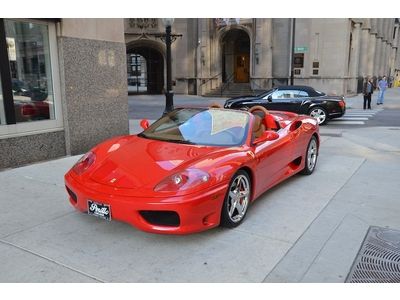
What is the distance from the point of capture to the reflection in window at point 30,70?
6867mm

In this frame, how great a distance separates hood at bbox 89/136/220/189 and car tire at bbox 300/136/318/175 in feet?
7.95

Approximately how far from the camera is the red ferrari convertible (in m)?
3.59

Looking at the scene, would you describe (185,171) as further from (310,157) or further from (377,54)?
(377,54)

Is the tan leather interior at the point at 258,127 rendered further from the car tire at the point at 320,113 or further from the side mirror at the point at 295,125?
the car tire at the point at 320,113

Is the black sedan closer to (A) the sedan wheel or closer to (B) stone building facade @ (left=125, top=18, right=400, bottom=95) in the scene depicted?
(A) the sedan wheel

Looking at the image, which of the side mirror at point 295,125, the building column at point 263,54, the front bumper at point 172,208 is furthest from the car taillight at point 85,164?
the building column at point 263,54

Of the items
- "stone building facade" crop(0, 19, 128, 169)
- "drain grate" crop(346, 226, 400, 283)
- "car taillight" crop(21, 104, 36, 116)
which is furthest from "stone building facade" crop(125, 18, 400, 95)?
"drain grate" crop(346, 226, 400, 283)

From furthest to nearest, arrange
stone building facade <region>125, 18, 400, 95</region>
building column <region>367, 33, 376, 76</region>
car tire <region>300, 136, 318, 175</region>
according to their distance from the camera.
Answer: building column <region>367, 33, 376, 76</region>, stone building facade <region>125, 18, 400, 95</region>, car tire <region>300, 136, 318, 175</region>

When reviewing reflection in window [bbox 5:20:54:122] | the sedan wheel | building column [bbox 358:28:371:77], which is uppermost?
building column [bbox 358:28:371:77]

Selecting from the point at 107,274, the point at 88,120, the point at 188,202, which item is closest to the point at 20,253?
the point at 107,274

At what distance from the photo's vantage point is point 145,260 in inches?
137

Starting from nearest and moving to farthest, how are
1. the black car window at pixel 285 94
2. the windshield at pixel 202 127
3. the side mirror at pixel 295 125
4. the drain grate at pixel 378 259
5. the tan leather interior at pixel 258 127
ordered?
the drain grate at pixel 378 259, the windshield at pixel 202 127, the tan leather interior at pixel 258 127, the side mirror at pixel 295 125, the black car window at pixel 285 94

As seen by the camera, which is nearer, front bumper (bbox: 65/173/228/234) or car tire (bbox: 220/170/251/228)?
front bumper (bbox: 65/173/228/234)

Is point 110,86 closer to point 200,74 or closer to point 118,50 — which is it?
point 118,50
